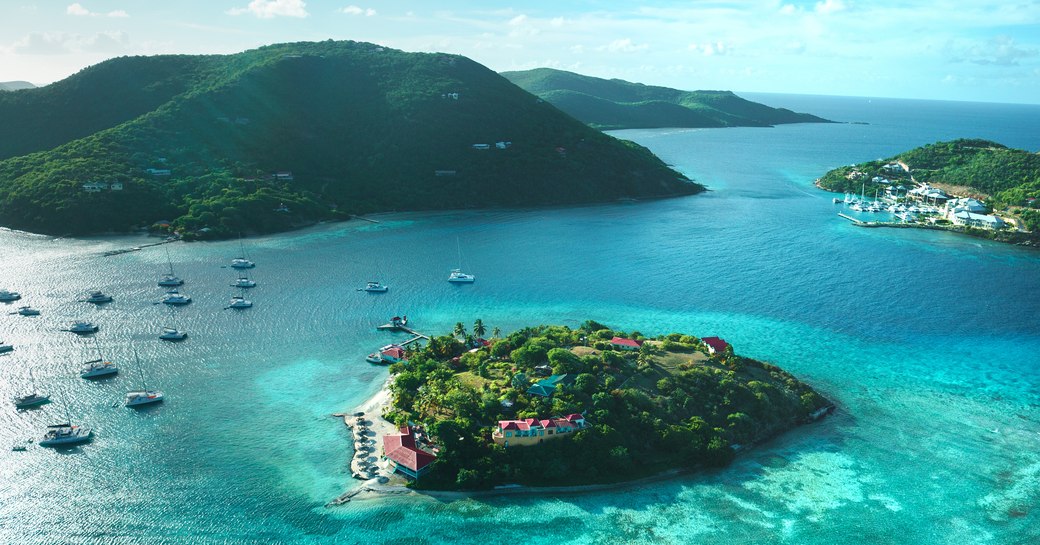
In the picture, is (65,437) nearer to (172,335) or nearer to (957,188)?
(172,335)

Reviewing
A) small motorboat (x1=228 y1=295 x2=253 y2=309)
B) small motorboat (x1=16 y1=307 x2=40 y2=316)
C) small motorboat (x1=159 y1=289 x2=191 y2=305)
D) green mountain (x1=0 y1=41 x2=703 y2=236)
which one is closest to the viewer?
small motorboat (x1=16 y1=307 x2=40 y2=316)

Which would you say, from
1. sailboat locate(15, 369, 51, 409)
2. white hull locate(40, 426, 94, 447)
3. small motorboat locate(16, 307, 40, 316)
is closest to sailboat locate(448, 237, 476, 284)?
sailboat locate(15, 369, 51, 409)

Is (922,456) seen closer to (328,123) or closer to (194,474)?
(194,474)

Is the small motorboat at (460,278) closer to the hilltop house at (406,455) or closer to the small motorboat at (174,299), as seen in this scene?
the small motorboat at (174,299)

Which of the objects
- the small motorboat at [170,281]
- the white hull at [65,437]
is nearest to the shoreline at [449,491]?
the white hull at [65,437]

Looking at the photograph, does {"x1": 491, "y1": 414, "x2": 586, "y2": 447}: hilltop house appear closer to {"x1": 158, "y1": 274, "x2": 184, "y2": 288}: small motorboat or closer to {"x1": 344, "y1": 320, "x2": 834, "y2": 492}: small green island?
{"x1": 344, "y1": 320, "x2": 834, "y2": 492}: small green island

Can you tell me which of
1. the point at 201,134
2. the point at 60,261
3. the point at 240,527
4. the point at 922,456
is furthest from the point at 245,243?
the point at 922,456

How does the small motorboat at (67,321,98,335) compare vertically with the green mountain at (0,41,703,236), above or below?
below
